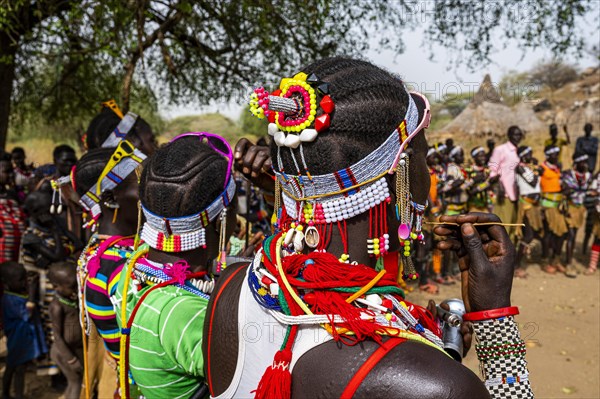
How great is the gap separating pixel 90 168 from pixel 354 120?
2568 millimetres

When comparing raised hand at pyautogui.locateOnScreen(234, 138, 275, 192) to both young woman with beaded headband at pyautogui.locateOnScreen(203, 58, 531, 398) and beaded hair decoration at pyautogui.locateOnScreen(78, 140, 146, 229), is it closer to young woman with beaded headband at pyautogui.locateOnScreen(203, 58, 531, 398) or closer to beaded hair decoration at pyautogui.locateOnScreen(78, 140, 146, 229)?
young woman with beaded headband at pyautogui.locateOnScreen(203, 58, 531, 398)

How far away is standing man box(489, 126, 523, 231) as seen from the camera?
972 centimetres

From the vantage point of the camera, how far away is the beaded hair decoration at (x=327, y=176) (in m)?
1.53

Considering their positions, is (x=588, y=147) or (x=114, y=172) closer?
(x=114, y=172)

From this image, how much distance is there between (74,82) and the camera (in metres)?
10.2

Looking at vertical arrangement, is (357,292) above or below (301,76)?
below

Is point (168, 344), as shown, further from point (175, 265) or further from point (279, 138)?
point (279, 138)

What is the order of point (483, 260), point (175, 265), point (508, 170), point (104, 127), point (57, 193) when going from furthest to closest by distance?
1. point (508, 170)
2. point (57, 193)
3. point (104, 127)
4. point (175, 265)
5. point (483, 260)

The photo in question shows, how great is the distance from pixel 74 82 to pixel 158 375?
9.34m

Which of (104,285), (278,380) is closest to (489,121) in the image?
(104,285)

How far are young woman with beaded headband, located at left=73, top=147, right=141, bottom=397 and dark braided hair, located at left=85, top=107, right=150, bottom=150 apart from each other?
390mm

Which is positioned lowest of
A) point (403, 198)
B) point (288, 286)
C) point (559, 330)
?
point (559, 330)

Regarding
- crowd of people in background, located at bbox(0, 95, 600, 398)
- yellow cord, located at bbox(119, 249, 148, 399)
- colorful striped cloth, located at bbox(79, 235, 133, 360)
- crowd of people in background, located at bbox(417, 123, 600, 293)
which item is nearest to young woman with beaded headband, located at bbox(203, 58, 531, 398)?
crowd of people in background, located at bbox(0, 95, 600, 398)

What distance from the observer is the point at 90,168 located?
139 inches
